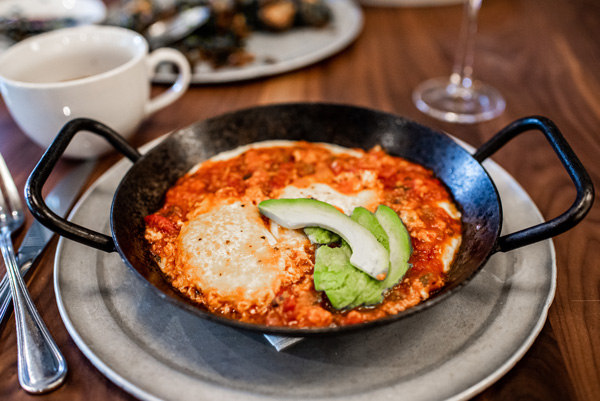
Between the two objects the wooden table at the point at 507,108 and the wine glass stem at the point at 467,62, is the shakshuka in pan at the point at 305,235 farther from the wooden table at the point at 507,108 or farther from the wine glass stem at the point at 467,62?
the wine glass stem at the point at 467,62

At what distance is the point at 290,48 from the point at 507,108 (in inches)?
54.8

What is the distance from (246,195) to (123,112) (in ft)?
2.70

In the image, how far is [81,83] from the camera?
2.07 metres

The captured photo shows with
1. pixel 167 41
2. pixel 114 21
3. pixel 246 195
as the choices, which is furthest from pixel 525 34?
pixel 114 21

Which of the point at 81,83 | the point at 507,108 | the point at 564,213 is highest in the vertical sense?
the point at 81,83

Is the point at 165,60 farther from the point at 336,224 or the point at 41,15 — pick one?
the point at 41,15

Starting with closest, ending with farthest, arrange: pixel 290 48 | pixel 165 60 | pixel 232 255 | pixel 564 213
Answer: pixel 564 213 → pixel 232 255 → pixel 165 60 → pixel 290 48

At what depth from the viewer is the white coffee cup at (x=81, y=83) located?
6.86 ft

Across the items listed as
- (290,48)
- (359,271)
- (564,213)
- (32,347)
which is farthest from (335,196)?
(290,48)

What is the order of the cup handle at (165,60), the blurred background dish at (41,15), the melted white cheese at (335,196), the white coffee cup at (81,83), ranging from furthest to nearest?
the blurred background dish at (41,15), the cup handle at (165,60), the white coffee cup at (81,83), the melted white cheese at (335,196)

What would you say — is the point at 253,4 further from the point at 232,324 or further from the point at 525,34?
the point at 232,324

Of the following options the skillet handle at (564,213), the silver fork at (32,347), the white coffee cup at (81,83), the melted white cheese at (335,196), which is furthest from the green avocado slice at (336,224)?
the white coffee cup at (81,83)

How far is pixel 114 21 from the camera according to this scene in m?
3.55

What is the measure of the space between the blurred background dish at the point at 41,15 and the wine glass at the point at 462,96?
2211mm
